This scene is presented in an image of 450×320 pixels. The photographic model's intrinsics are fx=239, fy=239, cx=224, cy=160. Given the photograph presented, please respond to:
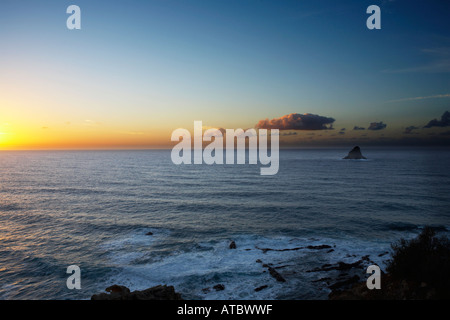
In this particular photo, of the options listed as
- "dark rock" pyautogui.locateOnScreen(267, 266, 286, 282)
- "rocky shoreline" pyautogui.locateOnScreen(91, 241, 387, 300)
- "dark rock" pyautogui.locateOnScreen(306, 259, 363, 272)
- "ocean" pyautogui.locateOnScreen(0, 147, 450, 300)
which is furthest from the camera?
"dark rock" pyautogui.locateOnScreen(306, 259, 363, 272)

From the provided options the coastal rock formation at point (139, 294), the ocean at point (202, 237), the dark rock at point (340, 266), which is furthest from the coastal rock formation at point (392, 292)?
the coastal rock formation at point (139, 294)

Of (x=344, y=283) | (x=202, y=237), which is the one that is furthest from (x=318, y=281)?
(x=202, y=237)

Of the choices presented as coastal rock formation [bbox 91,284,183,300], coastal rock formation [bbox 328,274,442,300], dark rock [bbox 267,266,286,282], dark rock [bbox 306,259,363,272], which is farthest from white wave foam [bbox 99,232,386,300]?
coastal rock formation [bbox 91,284,183,300]

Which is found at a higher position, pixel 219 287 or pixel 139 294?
pixel 139 294

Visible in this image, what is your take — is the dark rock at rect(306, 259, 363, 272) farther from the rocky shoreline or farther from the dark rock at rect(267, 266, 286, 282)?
the dark rock at rect(267, 266, 286, 282)

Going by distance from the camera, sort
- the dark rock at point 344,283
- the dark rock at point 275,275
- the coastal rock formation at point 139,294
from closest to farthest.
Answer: the coastal rock formation at point 139,294, the dark rock at point 344,283, the dark rock at point 275,275

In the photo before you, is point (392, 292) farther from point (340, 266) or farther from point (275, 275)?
point (275, 275)

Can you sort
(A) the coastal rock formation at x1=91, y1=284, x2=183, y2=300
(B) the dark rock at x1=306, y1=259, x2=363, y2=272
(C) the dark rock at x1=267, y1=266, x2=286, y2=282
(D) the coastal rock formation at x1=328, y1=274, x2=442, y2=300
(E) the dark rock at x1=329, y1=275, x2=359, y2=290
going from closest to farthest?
1. (A) the coastal rock formation at x1=91, y1=284, x2=183, y2=300
2. (D) the coastal rock formation at x1=328, y1=274, x2=442, y2=300
3. (E) the dark rock at x1=329, y1=275, x2=359, y2=290
4. (C) the dark rock at x1=267, y1=266, x2=286, y2=282
5. (B) the dark rock at x1=306, y1=259, x2=363, y2=272

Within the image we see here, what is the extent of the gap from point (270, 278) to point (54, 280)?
61.2 feet

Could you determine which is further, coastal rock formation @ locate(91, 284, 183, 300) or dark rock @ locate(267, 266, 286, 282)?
dark rock @ locate(267, 266, 286, 282)

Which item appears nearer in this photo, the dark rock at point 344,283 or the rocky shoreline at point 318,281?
the rocky shoreline at point 318,281

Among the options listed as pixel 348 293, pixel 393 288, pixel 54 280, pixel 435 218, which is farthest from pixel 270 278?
pixel 435 218

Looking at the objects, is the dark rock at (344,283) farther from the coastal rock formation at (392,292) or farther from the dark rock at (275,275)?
the dark rock at (275,275)
